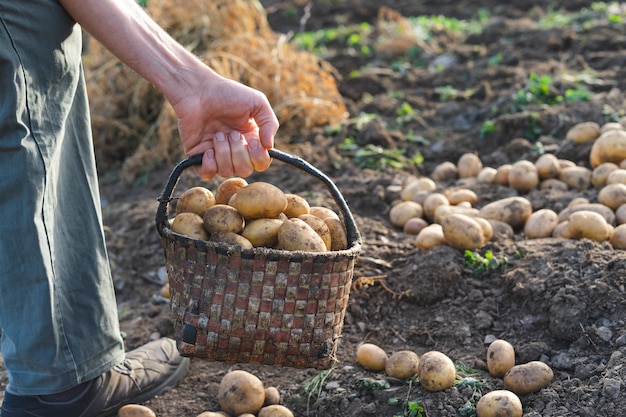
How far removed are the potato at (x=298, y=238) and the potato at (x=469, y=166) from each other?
2389mm

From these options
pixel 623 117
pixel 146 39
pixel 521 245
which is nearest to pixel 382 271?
pixel 521 245

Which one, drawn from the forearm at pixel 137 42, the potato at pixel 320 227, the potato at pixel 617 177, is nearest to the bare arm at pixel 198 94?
the forearm at pixel 137 42

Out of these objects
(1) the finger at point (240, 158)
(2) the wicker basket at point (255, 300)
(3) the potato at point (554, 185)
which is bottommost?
(3) the potato at point (554, 185)

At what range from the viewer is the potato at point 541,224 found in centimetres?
354

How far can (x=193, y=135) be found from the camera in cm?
241

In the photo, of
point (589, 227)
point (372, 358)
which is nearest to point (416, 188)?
point (589, 227)

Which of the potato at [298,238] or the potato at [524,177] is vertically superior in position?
the potato at [298,238]

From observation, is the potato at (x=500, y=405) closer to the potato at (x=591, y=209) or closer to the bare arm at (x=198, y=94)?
the bare arm at (x=198, y=94)

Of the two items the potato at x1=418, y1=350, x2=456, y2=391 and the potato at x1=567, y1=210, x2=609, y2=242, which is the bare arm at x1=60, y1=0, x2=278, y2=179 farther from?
the potato at x1=567, y1=210, x2=609, y2=242

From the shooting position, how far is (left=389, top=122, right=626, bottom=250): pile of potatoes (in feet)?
11.1

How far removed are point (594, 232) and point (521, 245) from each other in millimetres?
309

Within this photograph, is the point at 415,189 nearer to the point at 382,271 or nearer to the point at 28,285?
the point at 382,271

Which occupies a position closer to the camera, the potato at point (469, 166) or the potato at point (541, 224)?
the potato at point (541, 224)

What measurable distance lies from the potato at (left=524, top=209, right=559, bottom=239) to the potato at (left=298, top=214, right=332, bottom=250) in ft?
4.95
